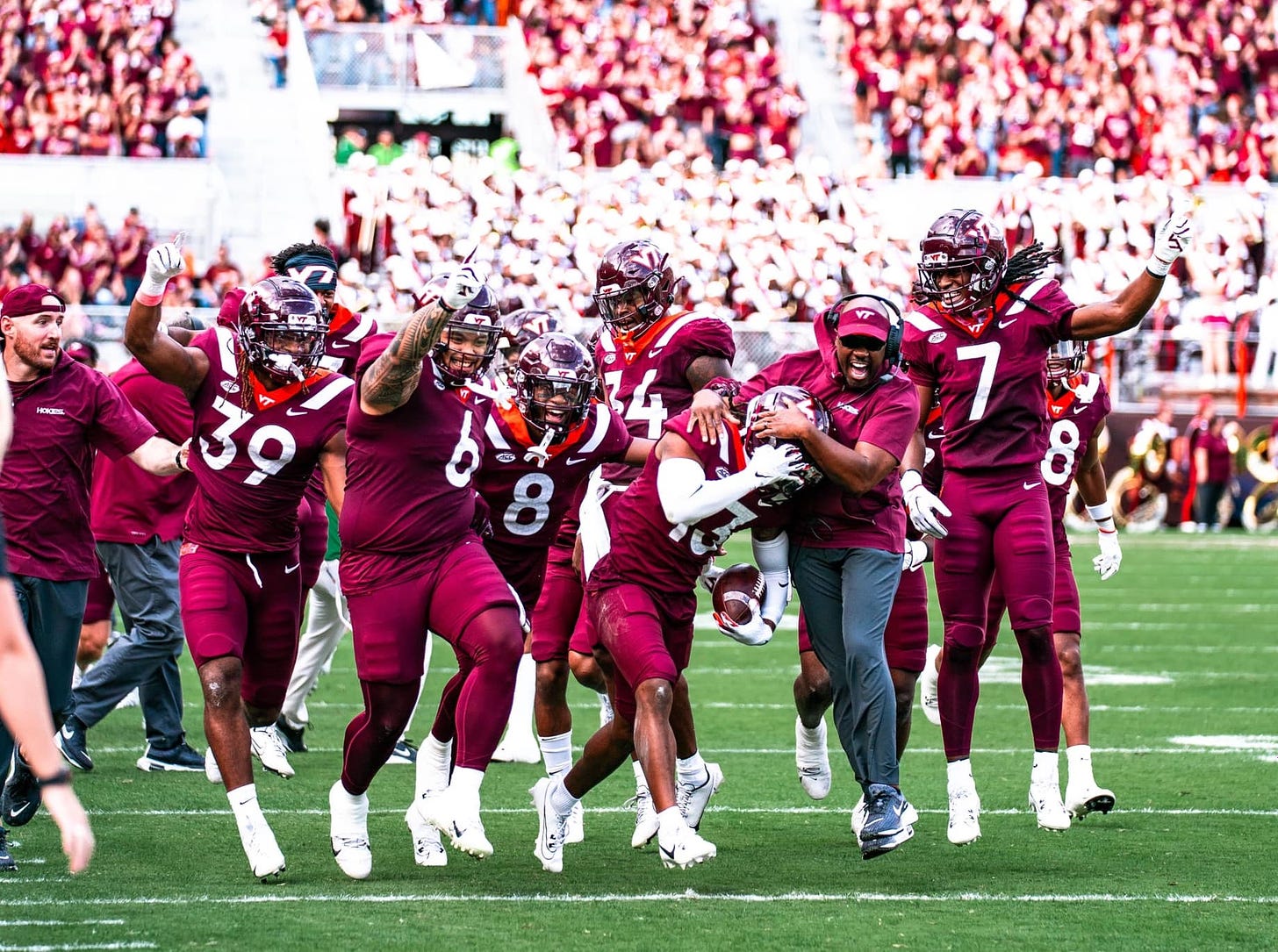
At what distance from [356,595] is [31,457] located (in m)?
1.21

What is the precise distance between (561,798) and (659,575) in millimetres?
719

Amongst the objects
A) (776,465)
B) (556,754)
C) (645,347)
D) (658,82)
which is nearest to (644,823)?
(556,754)

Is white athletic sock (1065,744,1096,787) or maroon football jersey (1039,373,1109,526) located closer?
white athletic sock (1065,744,1096,787)

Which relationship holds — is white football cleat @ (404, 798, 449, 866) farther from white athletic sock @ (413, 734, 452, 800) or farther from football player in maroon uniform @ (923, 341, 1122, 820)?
football player in maroon uniform @ (923, 341, 1122, 820)

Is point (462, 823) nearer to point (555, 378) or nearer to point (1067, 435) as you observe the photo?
point (555, 378)

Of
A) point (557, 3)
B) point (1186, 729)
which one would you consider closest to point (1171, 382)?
point (557, 3)

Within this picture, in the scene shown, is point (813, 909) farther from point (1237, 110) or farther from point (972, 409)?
point (1237, 110)

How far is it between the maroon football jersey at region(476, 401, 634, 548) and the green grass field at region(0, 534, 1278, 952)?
3.47 feet

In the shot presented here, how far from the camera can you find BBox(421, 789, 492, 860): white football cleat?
550cm

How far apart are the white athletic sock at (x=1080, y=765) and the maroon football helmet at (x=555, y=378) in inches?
85.6

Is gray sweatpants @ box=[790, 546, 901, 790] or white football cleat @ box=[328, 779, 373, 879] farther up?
gray sweatpants @ box=[790, 546, 901, 790]

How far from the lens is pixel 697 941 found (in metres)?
4.95

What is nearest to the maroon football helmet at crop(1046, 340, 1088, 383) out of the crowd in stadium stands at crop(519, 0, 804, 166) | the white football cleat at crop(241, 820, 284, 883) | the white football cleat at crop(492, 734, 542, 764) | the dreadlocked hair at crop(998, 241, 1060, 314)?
the dreadlocked hair at crop(998, 241, 1060, 314)

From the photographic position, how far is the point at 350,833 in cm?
572
